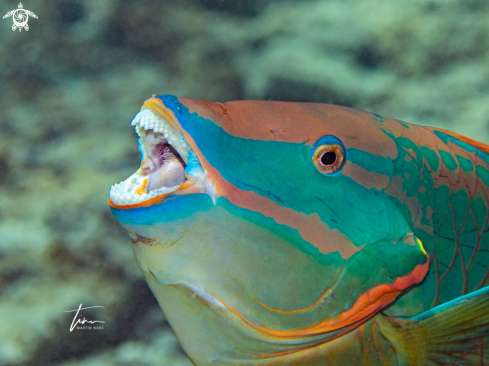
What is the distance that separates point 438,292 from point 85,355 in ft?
6.61

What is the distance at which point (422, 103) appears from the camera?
2455 mm

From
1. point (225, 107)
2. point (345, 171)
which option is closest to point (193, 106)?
point (225, 107)

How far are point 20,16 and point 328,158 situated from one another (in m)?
1.99

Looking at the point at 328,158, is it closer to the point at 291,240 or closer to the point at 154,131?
the point at 291,240

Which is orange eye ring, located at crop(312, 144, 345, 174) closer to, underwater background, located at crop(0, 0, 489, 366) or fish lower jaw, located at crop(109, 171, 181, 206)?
fish lower jaw, located at crop(109, 171, 181, 206)

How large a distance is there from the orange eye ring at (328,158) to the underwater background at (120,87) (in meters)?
1.14

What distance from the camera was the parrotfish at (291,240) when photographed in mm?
1203

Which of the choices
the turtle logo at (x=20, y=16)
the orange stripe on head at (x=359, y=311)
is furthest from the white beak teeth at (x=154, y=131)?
the turtle logo at (x=20, y=16)

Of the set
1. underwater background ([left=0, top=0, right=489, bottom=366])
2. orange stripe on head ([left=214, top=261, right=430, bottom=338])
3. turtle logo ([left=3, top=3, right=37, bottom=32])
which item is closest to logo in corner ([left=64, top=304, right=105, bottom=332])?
underwater background ([left=0, top=0, right=489, bottom=366])

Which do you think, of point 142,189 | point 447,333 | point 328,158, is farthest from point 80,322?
point 447,333

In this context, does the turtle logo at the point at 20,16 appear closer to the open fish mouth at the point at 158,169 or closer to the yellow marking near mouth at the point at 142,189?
the open fish mouth at the point at 158,169

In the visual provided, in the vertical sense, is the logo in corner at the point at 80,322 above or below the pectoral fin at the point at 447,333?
above

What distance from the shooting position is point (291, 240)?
4.08 ft

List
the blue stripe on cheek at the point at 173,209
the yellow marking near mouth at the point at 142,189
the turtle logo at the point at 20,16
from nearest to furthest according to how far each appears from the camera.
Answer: the blue stripe on cheek at the point at 173,209 → the yellow marking near mouth at the point at 142,189 → the turtle logo at the point at 20,16
